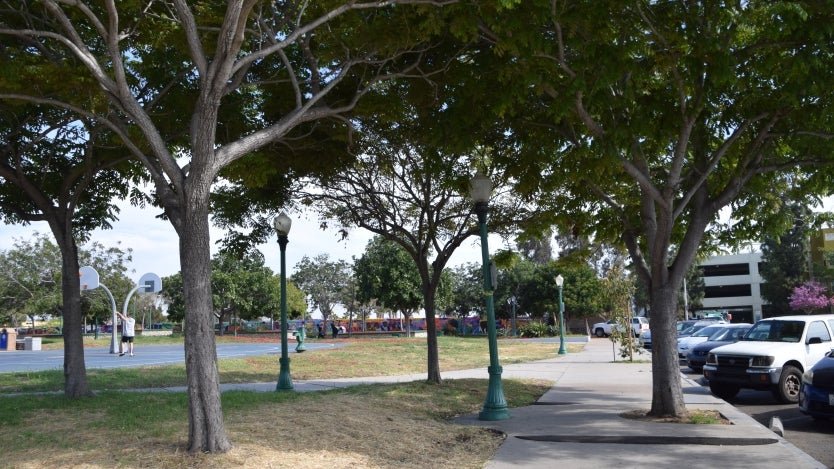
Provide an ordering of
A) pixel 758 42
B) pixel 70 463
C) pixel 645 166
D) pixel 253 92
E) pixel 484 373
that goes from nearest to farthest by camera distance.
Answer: pixel 70 463 < pixel 758 42 < pixel 645 166 < pixel 253 92 < pixel 484 373

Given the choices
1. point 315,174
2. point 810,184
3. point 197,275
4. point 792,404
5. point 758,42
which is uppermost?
point 758,42

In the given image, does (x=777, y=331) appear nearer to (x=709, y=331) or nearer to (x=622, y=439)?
(x=622, y=439)

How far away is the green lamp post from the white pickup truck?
562 cm

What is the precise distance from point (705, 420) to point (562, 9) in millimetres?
6393

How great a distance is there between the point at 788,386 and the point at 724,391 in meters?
1.34

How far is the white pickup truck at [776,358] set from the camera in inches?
537

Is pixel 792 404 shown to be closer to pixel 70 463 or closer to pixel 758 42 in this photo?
pixel 758 42

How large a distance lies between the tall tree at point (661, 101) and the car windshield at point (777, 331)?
113 inches

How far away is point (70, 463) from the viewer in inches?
281

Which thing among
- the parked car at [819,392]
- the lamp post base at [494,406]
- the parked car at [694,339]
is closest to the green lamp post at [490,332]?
the lamp post base at [494,406]

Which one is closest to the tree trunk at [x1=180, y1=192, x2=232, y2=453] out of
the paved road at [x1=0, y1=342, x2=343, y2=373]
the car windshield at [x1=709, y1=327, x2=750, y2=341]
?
the paved road at [x1=0, y1=342, x2=343, y2=373]

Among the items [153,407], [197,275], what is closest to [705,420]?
[197,275]

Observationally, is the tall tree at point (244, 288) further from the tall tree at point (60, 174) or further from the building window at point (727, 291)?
the building window at point (727, 291)

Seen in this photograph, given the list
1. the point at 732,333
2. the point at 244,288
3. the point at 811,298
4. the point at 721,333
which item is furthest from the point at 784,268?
the point at 732,333
